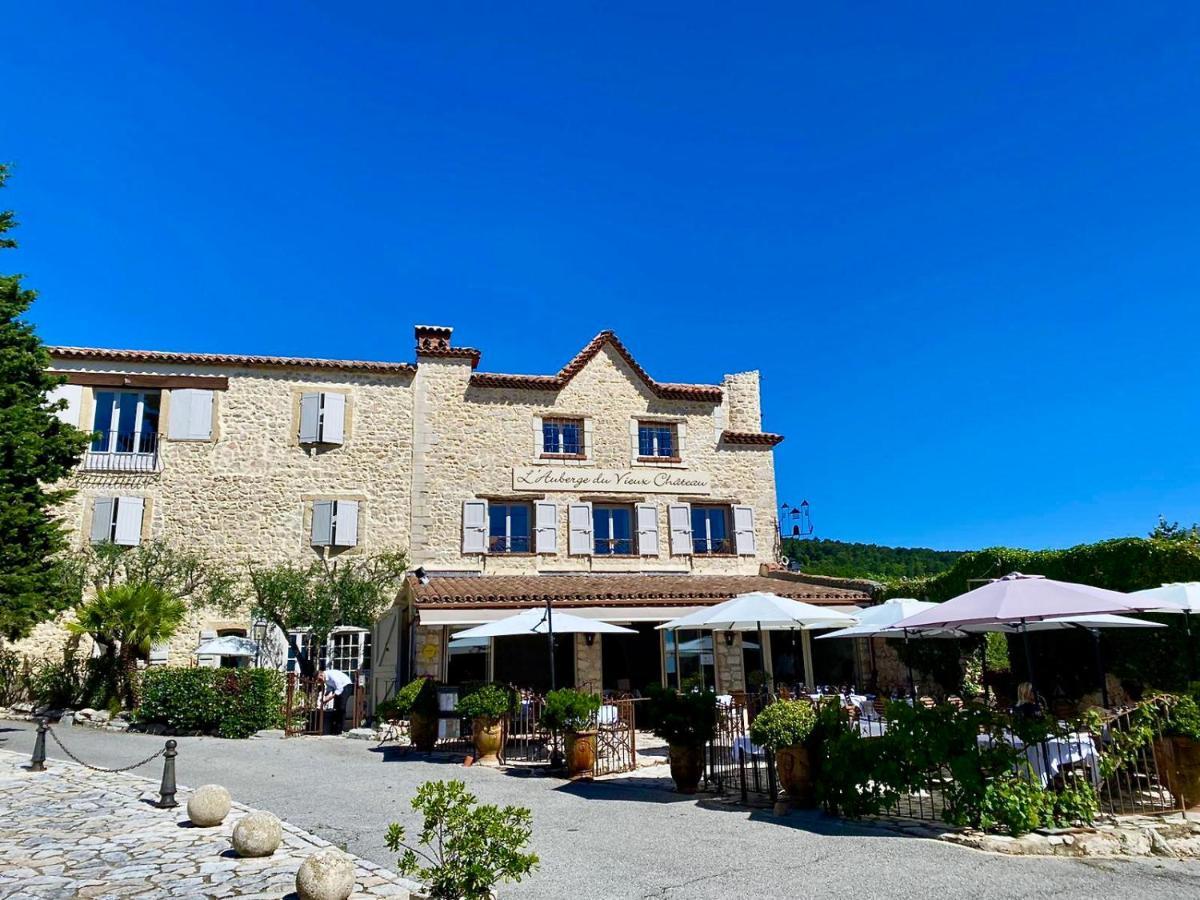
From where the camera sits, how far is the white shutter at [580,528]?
76.5ft

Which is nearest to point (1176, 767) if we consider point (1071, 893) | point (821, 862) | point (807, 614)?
point (1071, 893)

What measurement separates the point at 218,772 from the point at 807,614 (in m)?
9.81

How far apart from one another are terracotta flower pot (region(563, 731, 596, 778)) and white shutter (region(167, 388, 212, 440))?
15247mm

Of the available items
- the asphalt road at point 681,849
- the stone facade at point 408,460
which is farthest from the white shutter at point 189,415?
the asphalt road at point 681,849

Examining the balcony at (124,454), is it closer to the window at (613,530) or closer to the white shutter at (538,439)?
the white shutter at (538,439)

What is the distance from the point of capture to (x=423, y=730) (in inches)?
607

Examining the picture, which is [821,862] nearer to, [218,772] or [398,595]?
[218,772]

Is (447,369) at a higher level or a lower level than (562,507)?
higher

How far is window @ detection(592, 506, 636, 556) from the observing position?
2394cm

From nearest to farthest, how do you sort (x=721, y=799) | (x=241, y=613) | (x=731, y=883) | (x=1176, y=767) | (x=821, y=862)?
(x=731, y=883), (x=821, y=862), (x=1176, y=767), (x=721, y=799), (x=241, y=613)

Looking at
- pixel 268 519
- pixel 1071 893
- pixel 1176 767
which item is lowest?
pixel 1071 893

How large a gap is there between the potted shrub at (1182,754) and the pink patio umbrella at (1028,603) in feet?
4.03

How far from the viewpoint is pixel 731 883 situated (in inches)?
267

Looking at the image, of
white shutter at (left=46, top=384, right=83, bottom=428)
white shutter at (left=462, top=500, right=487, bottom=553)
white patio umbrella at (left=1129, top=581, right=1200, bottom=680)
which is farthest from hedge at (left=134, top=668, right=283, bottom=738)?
white patio umbrella at (left=1129, top=581, right=1200, bottom=680)
